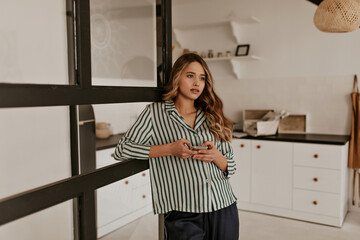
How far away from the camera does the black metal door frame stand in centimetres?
93

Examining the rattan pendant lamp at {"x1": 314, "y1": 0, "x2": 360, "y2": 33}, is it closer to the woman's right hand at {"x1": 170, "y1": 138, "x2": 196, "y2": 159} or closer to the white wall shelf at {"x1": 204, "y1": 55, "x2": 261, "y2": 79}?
the white wall shelf at {"x1": 204, "y1": 55, "x2": 261, "y2": 79}

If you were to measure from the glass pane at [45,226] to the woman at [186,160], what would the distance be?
43 cm

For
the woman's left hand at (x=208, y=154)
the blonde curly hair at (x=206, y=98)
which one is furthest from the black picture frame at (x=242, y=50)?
the woman's left hand at (x=208, y=154)

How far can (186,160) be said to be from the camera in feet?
5.19

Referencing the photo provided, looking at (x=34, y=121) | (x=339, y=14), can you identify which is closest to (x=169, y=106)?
(x=34, y=121)

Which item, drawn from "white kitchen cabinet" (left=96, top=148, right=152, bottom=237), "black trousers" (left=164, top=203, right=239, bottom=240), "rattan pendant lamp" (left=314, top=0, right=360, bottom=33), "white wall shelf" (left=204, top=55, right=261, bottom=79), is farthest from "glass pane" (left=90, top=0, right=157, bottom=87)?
"white wall shelf" (left=204, top=55, right=261, bottom=79)

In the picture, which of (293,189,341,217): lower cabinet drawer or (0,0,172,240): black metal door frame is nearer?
(0,0,172,240): black metal door frame

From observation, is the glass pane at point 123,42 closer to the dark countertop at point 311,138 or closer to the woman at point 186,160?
the woman at point 186,160

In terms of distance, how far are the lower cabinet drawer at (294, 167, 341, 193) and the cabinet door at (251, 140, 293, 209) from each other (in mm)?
84

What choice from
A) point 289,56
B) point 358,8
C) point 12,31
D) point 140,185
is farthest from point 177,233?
point 289,56

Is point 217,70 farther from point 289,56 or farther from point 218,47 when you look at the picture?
point 289,56

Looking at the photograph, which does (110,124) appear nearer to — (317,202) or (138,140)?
(138,140)

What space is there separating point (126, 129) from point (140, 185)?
27 centimetres

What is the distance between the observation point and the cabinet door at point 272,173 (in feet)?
11.2
